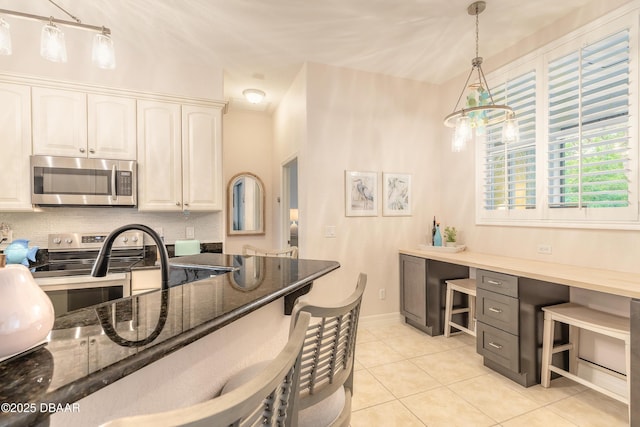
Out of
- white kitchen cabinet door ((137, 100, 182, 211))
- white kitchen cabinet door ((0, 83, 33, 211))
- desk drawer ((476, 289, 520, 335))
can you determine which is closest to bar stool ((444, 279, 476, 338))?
desk drawer ((476, 289, 520, 335))

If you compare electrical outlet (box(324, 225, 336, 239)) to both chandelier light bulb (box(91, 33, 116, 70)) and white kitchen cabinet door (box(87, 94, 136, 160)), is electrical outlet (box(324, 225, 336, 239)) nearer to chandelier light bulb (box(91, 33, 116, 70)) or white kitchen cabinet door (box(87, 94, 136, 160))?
white kitchen cabinet door (box(87, 94, 136, 160))

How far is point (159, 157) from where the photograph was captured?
3027 mm

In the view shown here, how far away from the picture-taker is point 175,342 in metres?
0.62

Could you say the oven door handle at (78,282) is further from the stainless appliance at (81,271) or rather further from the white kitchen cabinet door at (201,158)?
the white kitchen cabinet door at (201,158)

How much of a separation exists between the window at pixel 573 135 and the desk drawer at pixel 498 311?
2.79ft

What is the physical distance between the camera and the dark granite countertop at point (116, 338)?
449 mm

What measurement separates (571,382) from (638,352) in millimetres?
885

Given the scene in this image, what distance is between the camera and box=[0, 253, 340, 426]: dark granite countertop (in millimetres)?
449

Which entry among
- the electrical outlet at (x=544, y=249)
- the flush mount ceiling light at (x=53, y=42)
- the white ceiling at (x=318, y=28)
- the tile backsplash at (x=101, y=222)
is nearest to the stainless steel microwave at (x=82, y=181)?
the tile backsplash at (x=101, y=222)

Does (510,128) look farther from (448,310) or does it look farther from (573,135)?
(448,310)

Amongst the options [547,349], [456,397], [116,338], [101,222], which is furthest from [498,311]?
[101,222]

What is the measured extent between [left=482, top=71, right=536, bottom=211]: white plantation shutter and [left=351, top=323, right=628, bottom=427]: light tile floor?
1534mm

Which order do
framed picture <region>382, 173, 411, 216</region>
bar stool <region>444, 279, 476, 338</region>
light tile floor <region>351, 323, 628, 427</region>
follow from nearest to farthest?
light tile floor <region>351, 323, 628, 427</region>
bar stool <region>444, 279, 476, 338</region>
framed picture <region>382, 173, 411, 216</region>

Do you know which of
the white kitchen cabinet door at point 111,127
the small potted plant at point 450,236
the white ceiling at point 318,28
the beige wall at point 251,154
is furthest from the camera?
the beige wall at point 251,154
